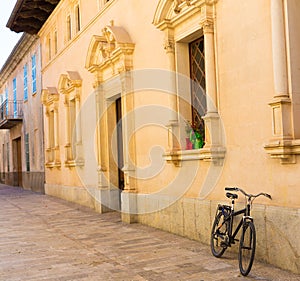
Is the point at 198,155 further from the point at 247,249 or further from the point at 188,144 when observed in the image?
the point at 247,249

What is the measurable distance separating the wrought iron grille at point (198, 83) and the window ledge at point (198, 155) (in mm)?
477

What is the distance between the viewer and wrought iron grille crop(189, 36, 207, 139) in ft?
26.7

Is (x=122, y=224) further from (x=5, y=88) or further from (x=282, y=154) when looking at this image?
(x=5, y=88)

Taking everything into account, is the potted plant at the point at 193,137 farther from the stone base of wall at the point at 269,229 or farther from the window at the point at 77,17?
the window at the point at 77,17

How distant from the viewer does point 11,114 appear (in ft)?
92.3

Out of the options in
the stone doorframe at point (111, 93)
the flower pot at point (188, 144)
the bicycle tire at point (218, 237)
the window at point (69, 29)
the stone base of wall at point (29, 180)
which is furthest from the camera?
the stone base of wall at point (29, 180)

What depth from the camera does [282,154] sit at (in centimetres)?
561

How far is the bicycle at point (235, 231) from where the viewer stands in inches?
Result: 225

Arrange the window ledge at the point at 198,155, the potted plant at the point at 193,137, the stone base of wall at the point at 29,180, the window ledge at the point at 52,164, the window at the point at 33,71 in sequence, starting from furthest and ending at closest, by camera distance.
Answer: the window at the point at 33,71, the stone base of wall at the point at 29,180, the window ledge at the point at 52,164, the potted plant at the point at 193,137, the window ledge at the point at 198,155

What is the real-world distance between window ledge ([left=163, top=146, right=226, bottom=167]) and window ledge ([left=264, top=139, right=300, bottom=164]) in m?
1.41

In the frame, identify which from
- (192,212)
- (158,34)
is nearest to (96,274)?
(192,212)

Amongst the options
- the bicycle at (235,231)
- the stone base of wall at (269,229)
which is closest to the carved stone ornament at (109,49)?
the stone base of wall at (269,229)

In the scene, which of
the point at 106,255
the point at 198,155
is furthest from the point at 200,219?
the point at 106,255

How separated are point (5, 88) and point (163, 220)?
26466 mm
